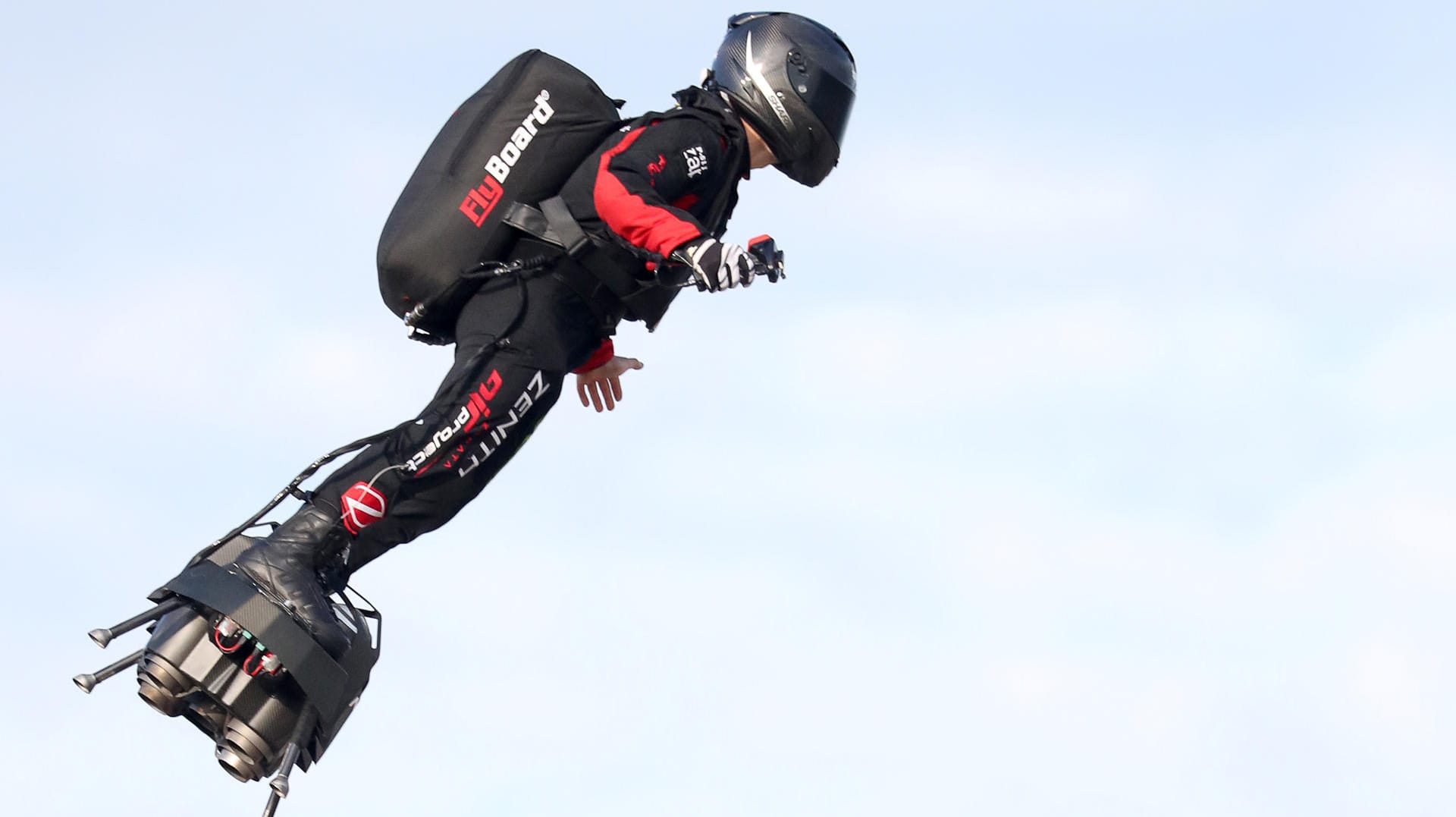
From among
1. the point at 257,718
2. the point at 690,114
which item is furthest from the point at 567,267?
the point at 257,718

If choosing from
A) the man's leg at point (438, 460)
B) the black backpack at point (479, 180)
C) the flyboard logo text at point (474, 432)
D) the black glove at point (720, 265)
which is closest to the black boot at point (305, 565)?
the man's leg at point (438, 460)

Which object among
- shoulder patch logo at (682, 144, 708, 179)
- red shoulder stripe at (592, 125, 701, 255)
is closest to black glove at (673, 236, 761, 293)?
red shoulder stripe at (592, 125, 701, 255)

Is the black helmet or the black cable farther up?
the black helmet

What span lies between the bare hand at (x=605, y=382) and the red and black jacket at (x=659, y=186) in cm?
102

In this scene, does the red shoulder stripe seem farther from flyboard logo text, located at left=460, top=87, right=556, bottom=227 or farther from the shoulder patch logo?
flyboard logo text, located at left=460, top=87, right=556, bottom=227

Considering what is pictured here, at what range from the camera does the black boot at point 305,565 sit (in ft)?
30.1

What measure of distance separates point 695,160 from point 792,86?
80 centimetres

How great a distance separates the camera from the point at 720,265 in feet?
29.3

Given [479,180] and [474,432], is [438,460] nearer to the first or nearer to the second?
[474,432]

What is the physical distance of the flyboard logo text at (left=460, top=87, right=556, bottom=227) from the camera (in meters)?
9.64

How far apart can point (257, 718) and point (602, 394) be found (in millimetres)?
3014

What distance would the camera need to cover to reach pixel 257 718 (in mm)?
9203

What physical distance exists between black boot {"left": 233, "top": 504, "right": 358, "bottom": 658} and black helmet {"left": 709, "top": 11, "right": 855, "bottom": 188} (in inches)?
116

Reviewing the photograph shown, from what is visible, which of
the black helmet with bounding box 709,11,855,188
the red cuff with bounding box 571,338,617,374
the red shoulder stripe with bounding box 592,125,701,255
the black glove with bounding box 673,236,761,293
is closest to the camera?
the black glove with bounding box 673,236,761,293
